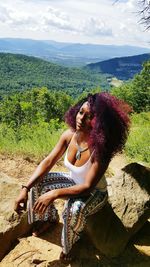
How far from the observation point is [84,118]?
127 inches

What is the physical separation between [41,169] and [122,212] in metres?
1.06

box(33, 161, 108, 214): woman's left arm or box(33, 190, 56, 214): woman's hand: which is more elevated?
box(33, 161, 108, 214): woman's left arm

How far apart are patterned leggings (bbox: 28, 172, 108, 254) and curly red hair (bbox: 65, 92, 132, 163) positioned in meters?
0.38

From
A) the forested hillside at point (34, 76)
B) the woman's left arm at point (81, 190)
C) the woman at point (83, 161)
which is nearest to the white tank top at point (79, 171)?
the woman at point (83, 161)

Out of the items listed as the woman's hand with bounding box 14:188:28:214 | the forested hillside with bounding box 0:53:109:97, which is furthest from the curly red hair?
the forested hillside with bounding box 0:53:109:97

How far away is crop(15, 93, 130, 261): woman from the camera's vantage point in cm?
309

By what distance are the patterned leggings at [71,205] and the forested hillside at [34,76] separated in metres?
147

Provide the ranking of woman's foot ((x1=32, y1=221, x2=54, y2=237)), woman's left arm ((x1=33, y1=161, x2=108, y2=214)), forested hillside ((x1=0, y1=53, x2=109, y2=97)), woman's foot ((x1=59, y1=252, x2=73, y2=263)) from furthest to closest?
forested hillside ((x1=0, y1=53, x2=109, y2=97))
woman's foot ((x1=32, y1=221, x2=54, y2=237))
woman's foot ((x1=59, y1=252, x2=73, y2=263))
woman's left arm ((x1=33, y1=161, x2=108, y2=214))

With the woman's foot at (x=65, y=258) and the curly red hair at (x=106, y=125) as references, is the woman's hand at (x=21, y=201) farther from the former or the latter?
the curly red hair at (x=106, y=125)

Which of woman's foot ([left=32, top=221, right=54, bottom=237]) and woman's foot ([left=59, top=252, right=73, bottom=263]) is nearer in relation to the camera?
woman's foot ([left=59, top=252, right=73, bottom=263])

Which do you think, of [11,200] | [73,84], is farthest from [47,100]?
[73,84]

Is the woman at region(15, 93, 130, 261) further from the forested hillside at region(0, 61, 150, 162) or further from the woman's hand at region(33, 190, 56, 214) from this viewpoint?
the forested hillside at region(0, 61, 150, 162)

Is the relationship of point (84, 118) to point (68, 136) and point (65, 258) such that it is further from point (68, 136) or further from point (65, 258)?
point (65, 258)

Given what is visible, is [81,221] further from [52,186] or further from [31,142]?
[31,142]
